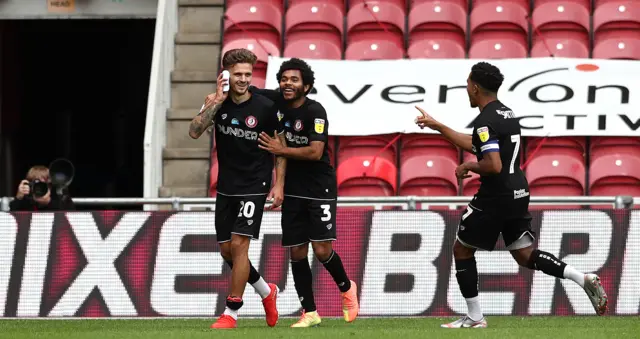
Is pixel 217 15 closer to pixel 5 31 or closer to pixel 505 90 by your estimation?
pixel 505 90

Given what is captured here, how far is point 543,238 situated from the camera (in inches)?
406

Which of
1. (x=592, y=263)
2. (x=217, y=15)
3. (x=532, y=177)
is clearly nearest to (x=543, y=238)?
Result: (x=592, y=263)

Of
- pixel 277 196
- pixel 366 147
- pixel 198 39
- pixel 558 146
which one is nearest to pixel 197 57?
pixel 198 39

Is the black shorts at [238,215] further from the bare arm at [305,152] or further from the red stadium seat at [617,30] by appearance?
the red stadium seat at [617,30]

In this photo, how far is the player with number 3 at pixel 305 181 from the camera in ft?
27.9

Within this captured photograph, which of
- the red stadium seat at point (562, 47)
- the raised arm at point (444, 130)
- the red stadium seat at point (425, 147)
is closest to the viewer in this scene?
the raised arm at point (444, 130)

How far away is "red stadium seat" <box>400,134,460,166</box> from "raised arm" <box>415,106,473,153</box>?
4264 millimetres

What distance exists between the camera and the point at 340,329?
26.8 ft

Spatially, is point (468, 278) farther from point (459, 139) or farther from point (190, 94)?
point (190, 94)

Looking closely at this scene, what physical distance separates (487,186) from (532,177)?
4366 millimetres

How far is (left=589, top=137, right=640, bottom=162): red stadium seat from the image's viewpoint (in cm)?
1255

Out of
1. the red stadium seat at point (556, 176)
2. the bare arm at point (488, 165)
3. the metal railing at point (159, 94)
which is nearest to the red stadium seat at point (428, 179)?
the red stadium seat at point (556, 176)

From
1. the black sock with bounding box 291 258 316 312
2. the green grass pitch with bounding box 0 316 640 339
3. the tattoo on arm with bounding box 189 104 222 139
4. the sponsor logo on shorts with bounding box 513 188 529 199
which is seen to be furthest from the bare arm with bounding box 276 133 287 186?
the sponsor logo on shorts with bounding box 513 188 529 199

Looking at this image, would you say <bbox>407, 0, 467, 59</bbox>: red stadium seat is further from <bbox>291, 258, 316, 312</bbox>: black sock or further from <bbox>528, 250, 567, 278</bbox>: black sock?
<bbox>528, 250, 567, 278</bbox>: black sock
